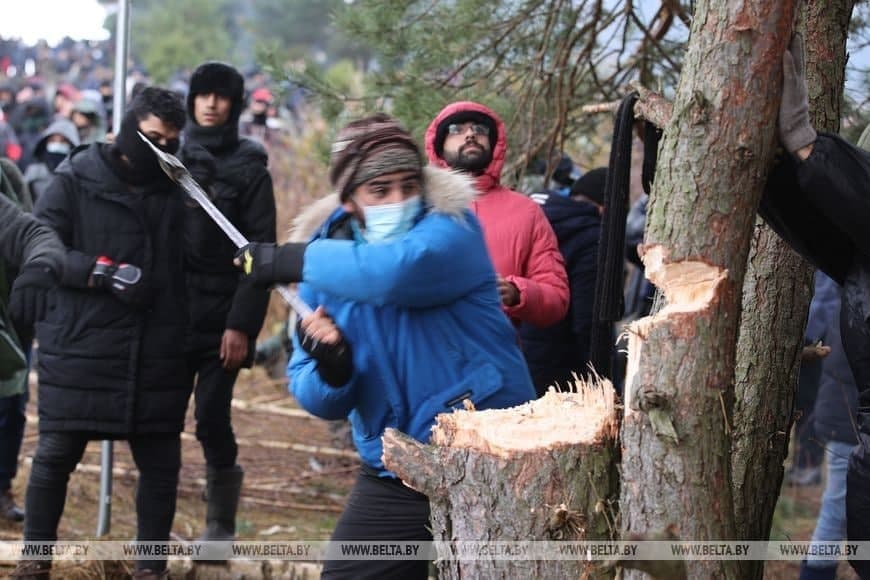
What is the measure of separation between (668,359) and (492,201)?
1995 millimetres

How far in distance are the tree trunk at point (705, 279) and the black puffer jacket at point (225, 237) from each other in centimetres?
246

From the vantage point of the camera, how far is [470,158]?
4441 millimetres

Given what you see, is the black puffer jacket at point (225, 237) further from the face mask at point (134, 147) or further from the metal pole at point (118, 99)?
the metal pole at point (118, 99)

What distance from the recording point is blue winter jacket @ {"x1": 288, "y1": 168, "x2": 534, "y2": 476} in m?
3.00

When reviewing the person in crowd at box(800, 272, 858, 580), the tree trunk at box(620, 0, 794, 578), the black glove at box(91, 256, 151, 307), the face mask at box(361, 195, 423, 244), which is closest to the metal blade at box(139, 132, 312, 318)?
the face mask at box(361, 195, 423, 244)

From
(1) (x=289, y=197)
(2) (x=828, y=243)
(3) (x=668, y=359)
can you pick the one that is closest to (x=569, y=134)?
(2) (x=828, y=243)

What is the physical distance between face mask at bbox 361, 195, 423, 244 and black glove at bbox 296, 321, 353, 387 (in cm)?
30

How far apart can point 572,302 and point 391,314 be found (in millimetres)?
2201

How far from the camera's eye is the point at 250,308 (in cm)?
478

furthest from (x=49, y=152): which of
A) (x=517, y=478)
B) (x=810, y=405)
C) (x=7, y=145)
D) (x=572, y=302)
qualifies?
(x=517, y=478)

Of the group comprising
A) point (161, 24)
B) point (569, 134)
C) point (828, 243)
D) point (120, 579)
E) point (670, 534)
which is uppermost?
point (161, 24)

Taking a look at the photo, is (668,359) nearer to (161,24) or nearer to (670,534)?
(670,534)

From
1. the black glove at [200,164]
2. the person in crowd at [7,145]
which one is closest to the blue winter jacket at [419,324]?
the black glove at [200,164]

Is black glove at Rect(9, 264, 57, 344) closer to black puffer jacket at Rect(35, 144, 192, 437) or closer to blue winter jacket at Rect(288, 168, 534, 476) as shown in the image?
black puffer jacket at Rect(35, 144, 192, 437)
